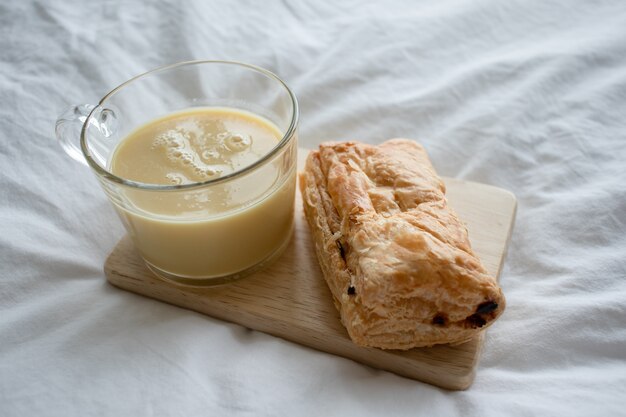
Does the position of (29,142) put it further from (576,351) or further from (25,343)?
(576,351)

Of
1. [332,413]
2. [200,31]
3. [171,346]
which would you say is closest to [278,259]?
[171,346]

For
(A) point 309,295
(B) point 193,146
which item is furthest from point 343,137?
(A) point 309,295

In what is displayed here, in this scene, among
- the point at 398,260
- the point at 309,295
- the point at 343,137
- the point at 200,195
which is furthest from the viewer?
the point at 343,137

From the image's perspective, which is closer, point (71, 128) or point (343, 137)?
point (71, 128)

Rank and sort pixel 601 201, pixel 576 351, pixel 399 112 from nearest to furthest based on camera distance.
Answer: pixel 576 351 → pixel 601 201 → pixel 399 112

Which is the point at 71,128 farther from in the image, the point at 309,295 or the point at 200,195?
the point at 309,295

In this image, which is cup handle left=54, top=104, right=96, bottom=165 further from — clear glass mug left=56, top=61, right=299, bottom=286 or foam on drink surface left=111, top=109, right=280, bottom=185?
foam on drink surface left=111, top=109, right=280, bottom=185
